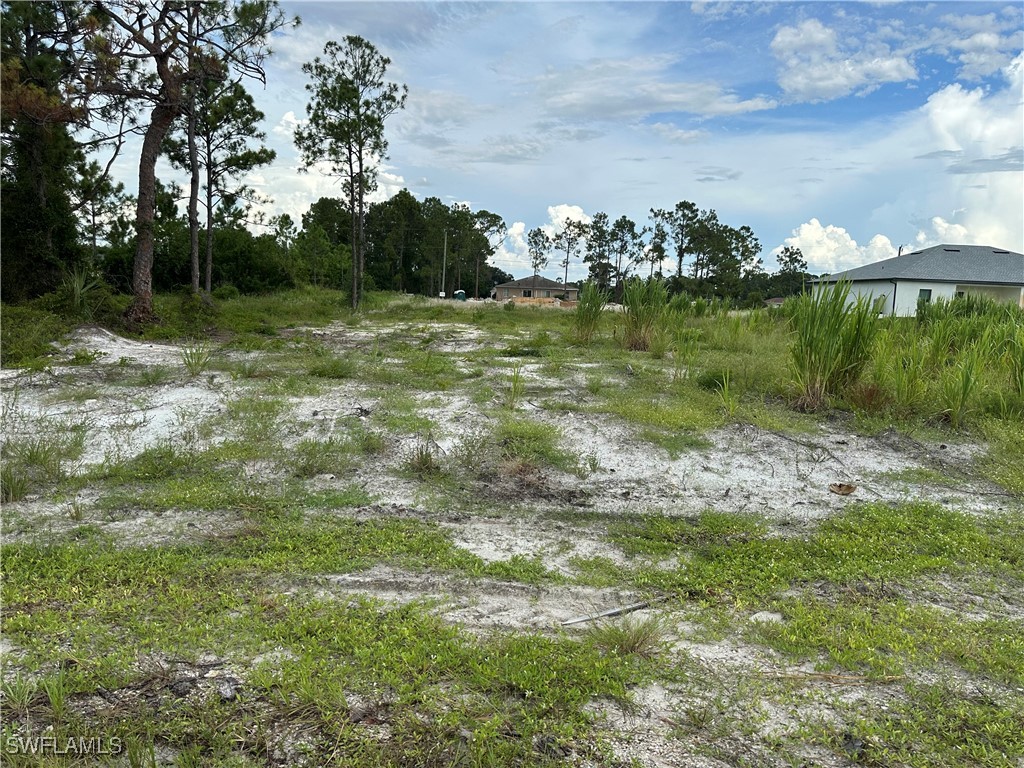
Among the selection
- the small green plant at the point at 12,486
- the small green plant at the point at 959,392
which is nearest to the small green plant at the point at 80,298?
the small green plant at the point at 12,486

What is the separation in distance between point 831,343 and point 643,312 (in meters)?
4.30

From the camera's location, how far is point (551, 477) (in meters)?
4.22

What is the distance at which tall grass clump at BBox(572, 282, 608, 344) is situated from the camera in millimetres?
9977

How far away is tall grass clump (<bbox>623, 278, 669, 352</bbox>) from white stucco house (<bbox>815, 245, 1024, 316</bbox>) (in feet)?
71.6

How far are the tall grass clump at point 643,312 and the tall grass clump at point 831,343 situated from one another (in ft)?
12.8

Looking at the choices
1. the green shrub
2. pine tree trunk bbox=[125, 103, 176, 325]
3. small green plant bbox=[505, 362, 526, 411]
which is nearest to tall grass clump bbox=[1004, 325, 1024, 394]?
small green plant bbox=[505, 362, 526, 411]

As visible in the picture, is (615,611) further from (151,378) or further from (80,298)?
(80,298)

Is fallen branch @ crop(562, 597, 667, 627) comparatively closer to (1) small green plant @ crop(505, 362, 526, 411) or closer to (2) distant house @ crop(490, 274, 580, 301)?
(1) small green plant @ crop(505, 362, 526, 411)

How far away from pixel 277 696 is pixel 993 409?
6.29 m

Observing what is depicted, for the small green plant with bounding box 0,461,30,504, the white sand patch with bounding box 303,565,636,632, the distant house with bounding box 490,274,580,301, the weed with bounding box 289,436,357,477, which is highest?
the distant house with bounding box 490,274,580,301

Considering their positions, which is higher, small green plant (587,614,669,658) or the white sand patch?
small green plant (587,614,669,658)

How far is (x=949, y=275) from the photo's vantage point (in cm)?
2925

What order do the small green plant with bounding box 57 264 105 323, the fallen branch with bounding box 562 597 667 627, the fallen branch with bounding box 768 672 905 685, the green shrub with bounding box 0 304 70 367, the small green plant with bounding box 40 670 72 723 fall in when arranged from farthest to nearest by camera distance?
the small green plant with bounding box 57 264 105 323, the green shrub with bounding box 0 304 70 367, the fallen branch with bounding box 562 597 667 627, the fallen branch with bounding box 768 672 905 685, the small green plant with bounding box 40 670 72 723

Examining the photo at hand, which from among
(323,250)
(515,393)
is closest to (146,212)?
(515,393)
